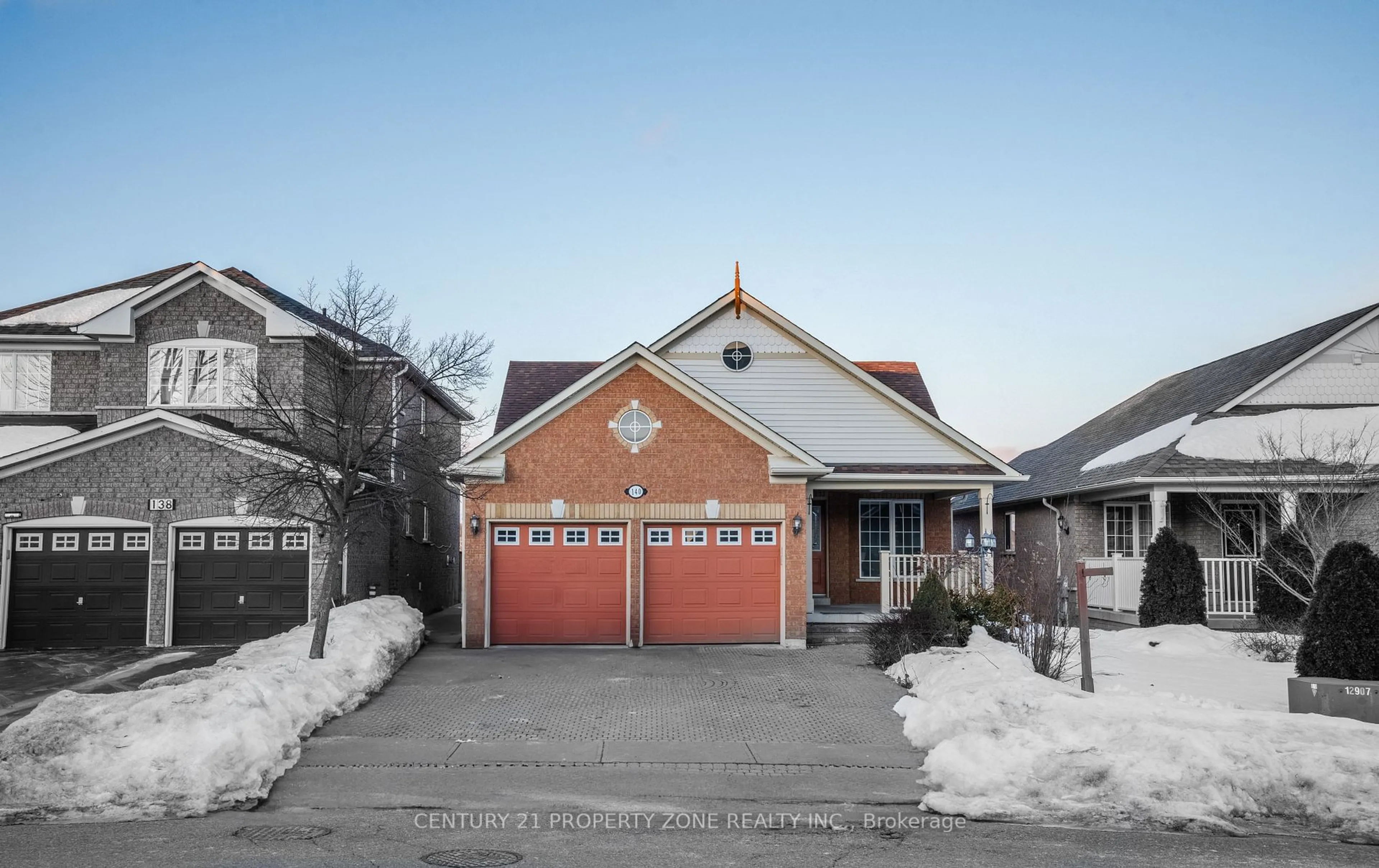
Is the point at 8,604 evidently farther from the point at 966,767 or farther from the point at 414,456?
the point at 966,767

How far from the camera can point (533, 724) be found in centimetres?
1209

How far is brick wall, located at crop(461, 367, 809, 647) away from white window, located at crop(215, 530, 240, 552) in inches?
188

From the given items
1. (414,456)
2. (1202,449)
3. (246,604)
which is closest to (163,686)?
(414,456)

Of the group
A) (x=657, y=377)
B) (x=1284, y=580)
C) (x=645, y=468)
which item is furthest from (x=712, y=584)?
(x=1284, y=580)

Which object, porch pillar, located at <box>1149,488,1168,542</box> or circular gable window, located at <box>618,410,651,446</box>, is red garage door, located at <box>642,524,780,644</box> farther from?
porch pillar, located at <box>1149,488,1168,542</box>

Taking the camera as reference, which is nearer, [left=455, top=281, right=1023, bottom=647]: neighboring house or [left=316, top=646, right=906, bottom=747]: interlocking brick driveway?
[left=316, top=646, right=906, bottom=747]: interlocking brick driveway

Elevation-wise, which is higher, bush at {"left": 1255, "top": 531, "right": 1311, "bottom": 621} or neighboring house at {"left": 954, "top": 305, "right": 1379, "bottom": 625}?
neighboring house at {"left": 954, "top": 305, "right": 1379, "bottom": 625}

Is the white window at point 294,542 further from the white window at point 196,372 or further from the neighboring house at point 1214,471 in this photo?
the neighboring house at point 1214,471

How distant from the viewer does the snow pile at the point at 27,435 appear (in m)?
20.5

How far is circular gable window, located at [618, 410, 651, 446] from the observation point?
58.9ft

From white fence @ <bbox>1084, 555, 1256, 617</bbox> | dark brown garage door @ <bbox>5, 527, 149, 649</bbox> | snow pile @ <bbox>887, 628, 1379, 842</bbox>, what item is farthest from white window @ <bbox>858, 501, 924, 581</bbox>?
dark brown garage door @ <bbox>5, 527, 149, 649</bbox>

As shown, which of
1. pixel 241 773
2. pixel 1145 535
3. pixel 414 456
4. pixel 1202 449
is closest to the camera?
pixel 241 773

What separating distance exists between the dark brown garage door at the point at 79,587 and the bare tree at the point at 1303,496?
1993cm

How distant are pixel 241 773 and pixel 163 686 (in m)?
2.88
